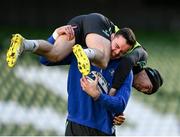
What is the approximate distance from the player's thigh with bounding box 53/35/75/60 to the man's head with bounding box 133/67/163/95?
481 millimetres

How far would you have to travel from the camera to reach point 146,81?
147 inches

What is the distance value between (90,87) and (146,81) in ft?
2.02

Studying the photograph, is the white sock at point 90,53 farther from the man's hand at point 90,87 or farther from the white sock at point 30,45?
the white sock at point 30,45

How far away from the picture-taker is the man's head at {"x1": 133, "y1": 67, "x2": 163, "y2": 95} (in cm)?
372

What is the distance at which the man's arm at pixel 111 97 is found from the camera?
3201 mm

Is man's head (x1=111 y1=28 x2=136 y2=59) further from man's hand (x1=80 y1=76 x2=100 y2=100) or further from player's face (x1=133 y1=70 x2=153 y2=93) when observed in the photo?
player's face (x1=133 y1=70 x2=153 y2=93)

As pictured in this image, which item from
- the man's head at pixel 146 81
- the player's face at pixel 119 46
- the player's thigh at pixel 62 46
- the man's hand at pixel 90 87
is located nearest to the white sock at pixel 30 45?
the player's thigh at pixel 62 46

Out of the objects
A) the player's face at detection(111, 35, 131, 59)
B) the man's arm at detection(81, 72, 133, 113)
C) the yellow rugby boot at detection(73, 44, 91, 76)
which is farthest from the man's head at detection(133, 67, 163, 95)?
the yellow rugby boot at detection(73, 44, 91, 76)

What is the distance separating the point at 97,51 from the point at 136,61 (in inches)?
12.5

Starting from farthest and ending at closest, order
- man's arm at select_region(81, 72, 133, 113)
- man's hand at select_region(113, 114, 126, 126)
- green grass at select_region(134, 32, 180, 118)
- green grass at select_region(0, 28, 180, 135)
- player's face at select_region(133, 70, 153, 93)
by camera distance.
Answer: green grass at select_region(134, 32, 180, 118), green grass at select_region(0, 28, 180, 135), player's face at select_region(133, 70, 153, 93), man's hand at select_region(113, 114, 126, 126), man's arm at select_region(81, 72, 133, 113)

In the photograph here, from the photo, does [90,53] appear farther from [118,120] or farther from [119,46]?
[118,120]

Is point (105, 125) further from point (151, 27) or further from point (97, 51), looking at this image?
point (151, 27)

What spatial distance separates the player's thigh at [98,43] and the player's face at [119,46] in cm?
3

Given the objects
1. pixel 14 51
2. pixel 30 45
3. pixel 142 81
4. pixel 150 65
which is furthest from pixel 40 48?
pixel 150 65
